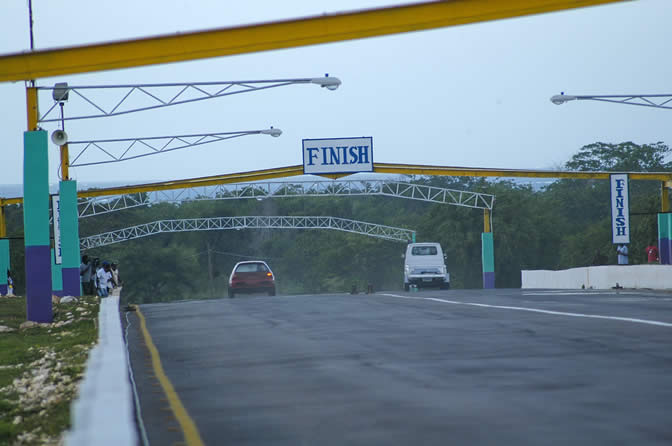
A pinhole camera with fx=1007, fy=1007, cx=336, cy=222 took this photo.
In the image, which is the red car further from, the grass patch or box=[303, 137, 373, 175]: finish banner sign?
the grass patch

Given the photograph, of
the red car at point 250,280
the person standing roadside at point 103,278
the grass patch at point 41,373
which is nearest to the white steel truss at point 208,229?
the red car at point 250,280

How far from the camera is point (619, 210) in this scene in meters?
39.9

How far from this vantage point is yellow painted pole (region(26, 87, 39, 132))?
68.9ft

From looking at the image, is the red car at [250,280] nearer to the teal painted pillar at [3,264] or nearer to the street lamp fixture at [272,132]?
the street lamp fixture at [272,132]

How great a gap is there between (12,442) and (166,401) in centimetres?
127

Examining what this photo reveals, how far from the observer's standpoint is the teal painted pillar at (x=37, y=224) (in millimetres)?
20328

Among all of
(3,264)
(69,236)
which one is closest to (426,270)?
(3,264)

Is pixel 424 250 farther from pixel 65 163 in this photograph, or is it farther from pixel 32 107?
pixel 32 107

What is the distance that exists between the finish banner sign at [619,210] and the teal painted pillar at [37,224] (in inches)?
974

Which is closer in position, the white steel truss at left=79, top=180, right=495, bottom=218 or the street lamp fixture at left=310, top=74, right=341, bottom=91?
the street lamp fixture at left=310, top=74, right=341, bottom=91

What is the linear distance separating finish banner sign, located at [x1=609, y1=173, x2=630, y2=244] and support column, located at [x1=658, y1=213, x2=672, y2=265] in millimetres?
5454

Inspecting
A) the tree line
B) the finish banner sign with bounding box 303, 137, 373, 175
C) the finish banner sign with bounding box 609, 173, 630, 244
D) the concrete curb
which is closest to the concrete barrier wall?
the finish banner sign with bounding box 609, 173, 630, 244

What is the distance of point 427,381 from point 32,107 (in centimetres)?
1494

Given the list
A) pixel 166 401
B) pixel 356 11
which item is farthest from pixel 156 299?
pixel 166 401
